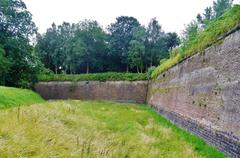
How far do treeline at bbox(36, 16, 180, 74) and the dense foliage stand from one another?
1451 centimetres

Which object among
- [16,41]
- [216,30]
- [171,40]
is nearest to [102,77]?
[16,41]

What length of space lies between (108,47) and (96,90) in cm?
1459

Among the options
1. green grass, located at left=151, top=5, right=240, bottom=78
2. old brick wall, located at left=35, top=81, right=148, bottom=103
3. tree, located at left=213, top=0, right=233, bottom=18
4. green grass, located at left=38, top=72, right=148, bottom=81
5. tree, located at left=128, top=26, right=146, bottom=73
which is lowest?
old brick wall, located at left=35, top=81, right=148, bottom=103

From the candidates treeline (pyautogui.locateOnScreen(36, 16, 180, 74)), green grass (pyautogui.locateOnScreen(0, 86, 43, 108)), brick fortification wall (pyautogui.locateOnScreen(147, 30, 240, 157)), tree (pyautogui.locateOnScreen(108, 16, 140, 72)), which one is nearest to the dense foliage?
green grass (pyautogui.locateOnScreen(0, 86, 43, 108))

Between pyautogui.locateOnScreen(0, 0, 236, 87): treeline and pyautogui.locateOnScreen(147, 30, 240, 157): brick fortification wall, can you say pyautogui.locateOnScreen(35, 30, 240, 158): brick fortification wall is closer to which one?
pyautogui.locateOnScreen(147, 30, 240, 157): brick fortification wall

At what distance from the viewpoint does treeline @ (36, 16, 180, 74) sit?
158 feet

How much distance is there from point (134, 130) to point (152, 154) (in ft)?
12.2

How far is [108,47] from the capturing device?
50.8 meters

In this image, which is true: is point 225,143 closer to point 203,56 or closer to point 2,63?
point 203,56

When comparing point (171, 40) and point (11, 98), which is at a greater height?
point (171, 40)

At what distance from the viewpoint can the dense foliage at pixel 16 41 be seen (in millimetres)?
31172

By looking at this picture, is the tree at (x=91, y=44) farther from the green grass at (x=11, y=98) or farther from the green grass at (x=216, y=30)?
the green grass at (x=216, y=30)

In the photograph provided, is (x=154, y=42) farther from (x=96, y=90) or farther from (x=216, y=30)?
(x=216, y=30)

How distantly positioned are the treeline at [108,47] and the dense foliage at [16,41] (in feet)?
47.6
